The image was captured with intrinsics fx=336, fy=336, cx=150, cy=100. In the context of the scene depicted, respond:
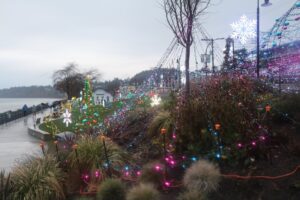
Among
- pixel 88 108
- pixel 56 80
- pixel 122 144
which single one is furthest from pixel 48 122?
pixel 56 80

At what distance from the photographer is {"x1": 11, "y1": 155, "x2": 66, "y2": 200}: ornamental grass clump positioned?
6082 mm

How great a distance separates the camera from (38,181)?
634cm

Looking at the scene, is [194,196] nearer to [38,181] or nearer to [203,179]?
[203,179]

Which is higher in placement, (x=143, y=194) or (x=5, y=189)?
(x=143, y=194)

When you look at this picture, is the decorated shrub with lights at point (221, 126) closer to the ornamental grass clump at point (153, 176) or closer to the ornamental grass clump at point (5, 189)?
the ornamental grass clump at point (153, 176)

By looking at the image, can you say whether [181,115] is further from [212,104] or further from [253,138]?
[253,138]

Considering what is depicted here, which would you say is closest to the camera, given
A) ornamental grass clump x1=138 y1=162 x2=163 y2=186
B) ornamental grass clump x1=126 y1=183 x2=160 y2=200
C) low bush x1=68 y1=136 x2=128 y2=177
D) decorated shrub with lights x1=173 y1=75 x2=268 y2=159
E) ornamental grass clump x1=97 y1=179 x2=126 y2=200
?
ornamental grass clump x1=126 y1=183 x2=160 y2=200

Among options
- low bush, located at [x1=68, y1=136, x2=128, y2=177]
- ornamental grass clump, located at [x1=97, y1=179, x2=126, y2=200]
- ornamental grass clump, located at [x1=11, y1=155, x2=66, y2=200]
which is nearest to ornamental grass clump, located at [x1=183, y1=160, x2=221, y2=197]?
ornamental grass clump, located at [x1=97, y1=179, x2=126, y2=200]

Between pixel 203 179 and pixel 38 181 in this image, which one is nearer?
pixel 203 179

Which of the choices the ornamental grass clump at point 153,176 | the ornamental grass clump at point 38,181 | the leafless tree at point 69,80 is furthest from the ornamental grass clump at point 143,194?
the leafless tree at point 69,80

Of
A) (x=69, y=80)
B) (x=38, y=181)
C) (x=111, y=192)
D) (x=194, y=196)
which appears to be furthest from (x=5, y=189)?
(x=69, y=80)

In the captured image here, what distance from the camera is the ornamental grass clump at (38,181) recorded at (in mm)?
6082

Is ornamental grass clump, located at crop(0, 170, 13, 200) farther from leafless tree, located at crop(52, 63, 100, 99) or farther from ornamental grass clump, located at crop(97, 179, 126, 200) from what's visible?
leafless tree, located at crop(52, 63, 100, 99)

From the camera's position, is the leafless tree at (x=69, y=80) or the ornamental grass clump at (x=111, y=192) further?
the leafless tree at (x=69, y=80)
